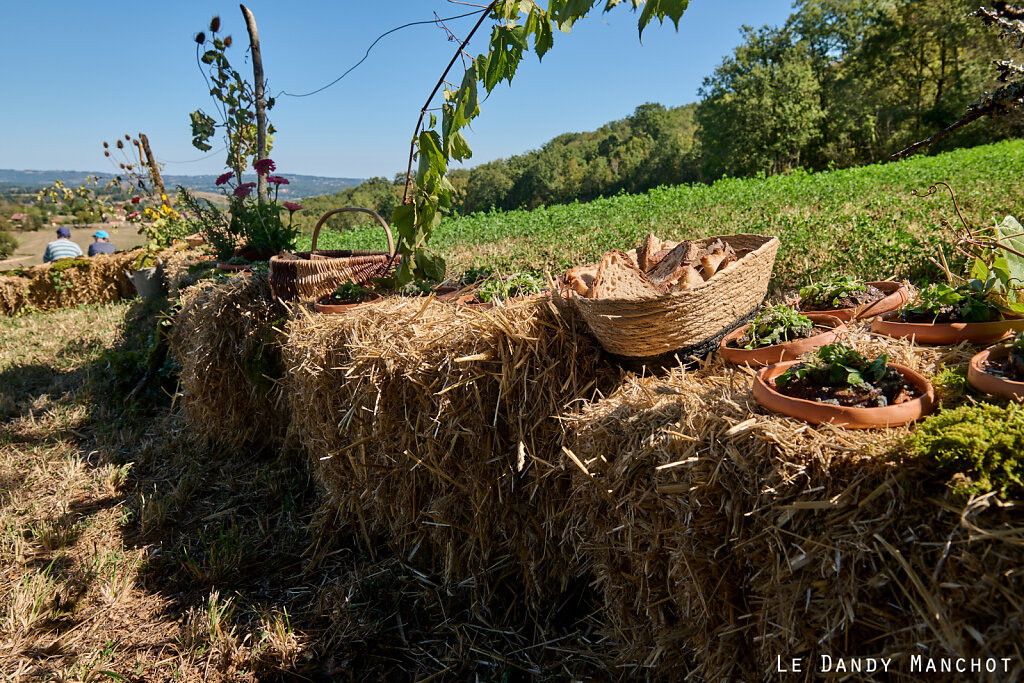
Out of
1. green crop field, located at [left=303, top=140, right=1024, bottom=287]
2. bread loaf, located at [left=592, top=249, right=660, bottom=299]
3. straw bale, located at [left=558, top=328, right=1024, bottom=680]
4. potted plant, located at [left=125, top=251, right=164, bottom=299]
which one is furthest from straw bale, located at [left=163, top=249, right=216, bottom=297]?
straw bale, located at [left=558, top=328, right=1024, bottom=680]

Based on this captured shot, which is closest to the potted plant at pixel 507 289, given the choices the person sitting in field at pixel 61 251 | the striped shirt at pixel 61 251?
the person sitting in field at pixel 61 251

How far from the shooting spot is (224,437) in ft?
14.1

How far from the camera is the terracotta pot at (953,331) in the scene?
163cm

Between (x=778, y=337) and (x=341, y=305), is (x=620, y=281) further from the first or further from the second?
(x=341, y=305)

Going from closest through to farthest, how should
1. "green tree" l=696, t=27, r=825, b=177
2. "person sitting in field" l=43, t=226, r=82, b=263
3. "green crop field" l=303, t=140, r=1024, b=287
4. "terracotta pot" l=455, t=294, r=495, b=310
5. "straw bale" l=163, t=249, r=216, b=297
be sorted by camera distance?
"terracotta pot" l=455, t=294, r=495, b=310 → "green crop field" l=303, t=140, r=1024, b=287 → "straw bale" l=163, t=249, r=216, b=297 → "person sitting in field" l=43, t=226, r=82, b=263 → "green tree" l=696, t=27, r=825, b=177

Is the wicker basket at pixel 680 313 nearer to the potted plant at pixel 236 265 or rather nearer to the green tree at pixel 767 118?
the potted plant at pixel 236 265

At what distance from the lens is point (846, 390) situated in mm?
1402

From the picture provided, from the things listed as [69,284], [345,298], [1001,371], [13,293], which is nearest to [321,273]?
[345,298]

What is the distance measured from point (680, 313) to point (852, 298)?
81 centimetres

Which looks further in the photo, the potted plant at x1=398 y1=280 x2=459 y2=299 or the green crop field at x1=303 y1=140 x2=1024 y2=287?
the green crop field at x1=303 y1=140 x2=1024 y2=287

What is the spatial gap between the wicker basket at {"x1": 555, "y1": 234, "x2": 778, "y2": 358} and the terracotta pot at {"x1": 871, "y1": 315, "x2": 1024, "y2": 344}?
47 centimetres

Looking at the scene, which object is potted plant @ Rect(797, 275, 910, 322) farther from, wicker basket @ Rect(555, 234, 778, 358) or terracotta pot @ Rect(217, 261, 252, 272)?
terracotta pot @ Rect(217, 261, 252, 272)

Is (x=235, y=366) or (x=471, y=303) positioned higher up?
(x=471, y=303)

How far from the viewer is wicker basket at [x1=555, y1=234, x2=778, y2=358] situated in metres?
1.84
